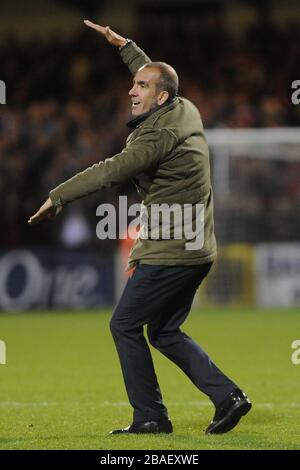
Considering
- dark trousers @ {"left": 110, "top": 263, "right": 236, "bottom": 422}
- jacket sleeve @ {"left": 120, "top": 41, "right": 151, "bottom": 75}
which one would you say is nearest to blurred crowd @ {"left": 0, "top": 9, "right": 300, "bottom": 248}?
jacket sleeve @ {"left": 120, "top": 41, "right": 151, "bottom": 75}

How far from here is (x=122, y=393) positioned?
944 cm

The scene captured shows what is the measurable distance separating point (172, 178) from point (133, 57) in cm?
129

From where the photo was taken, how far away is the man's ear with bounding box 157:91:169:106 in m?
7.06

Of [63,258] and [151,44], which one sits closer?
[63,258]

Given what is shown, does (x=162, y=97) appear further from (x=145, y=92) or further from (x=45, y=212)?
(x=45, y=212)

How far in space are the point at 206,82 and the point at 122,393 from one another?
1694 centimetres

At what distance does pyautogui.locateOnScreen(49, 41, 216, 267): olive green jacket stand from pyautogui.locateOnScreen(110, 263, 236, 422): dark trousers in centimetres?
12

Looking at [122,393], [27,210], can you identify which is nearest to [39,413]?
[122,393]

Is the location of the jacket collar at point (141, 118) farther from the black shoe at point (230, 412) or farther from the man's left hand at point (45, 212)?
the black shoe at point (230, 412)

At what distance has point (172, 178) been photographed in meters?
7.04

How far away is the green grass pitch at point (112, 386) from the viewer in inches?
273

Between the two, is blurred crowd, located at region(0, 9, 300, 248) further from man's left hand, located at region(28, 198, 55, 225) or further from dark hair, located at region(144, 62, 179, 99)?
man's left hand, located at region(28, 198, 55, 225)

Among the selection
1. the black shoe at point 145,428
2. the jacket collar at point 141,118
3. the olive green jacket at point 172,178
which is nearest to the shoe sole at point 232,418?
the black shoe at point 145,428

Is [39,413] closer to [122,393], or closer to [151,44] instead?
[122,393]
